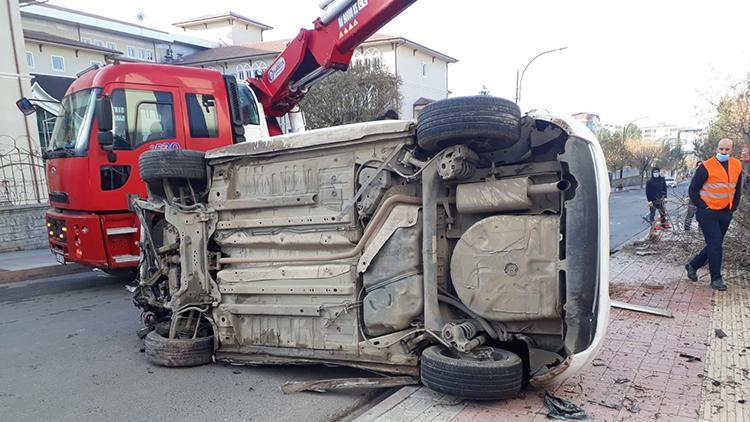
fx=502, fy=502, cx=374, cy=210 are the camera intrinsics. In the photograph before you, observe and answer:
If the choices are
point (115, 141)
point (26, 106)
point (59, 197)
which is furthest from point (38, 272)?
point (115, 141)

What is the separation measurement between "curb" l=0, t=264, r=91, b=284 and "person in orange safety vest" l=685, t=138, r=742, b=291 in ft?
32.7

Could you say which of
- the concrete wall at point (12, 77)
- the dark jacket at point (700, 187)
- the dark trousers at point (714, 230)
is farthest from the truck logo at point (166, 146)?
the concrete wall at point (12, 77)

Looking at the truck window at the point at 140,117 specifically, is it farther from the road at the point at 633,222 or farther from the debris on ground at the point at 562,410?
the road at the point at 633,222

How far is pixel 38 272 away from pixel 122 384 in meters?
6.17

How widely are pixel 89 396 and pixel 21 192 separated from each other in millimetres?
9262

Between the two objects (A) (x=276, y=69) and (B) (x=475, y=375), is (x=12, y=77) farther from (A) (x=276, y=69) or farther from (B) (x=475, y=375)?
(B) (x=475, y=375)

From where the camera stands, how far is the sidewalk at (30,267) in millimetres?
8438

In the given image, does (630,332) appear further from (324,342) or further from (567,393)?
(324,342)

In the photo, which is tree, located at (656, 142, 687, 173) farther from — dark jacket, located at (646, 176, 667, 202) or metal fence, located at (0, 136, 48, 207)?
metal fence, located at (0, 136, 48, 207)

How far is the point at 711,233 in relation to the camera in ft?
19.3

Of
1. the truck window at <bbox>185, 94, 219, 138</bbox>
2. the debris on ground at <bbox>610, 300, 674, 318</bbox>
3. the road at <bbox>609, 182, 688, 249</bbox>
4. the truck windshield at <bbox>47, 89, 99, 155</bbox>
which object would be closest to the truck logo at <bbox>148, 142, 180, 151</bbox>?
the truck window at <bbox>185, 94, 219, 138</bbox>

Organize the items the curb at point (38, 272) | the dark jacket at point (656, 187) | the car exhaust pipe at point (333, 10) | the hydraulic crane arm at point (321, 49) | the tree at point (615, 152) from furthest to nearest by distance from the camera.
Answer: the tree at point (615, 152)
the dark jacket at point (656, 187)
the curb at point (38, 272)
the car exhaust pipe at point (333, 10)
the hydraulic crane arm at point (321, 49)

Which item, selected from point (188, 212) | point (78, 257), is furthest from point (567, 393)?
point (78, 257)

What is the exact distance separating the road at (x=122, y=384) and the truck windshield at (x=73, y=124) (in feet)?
7.53
